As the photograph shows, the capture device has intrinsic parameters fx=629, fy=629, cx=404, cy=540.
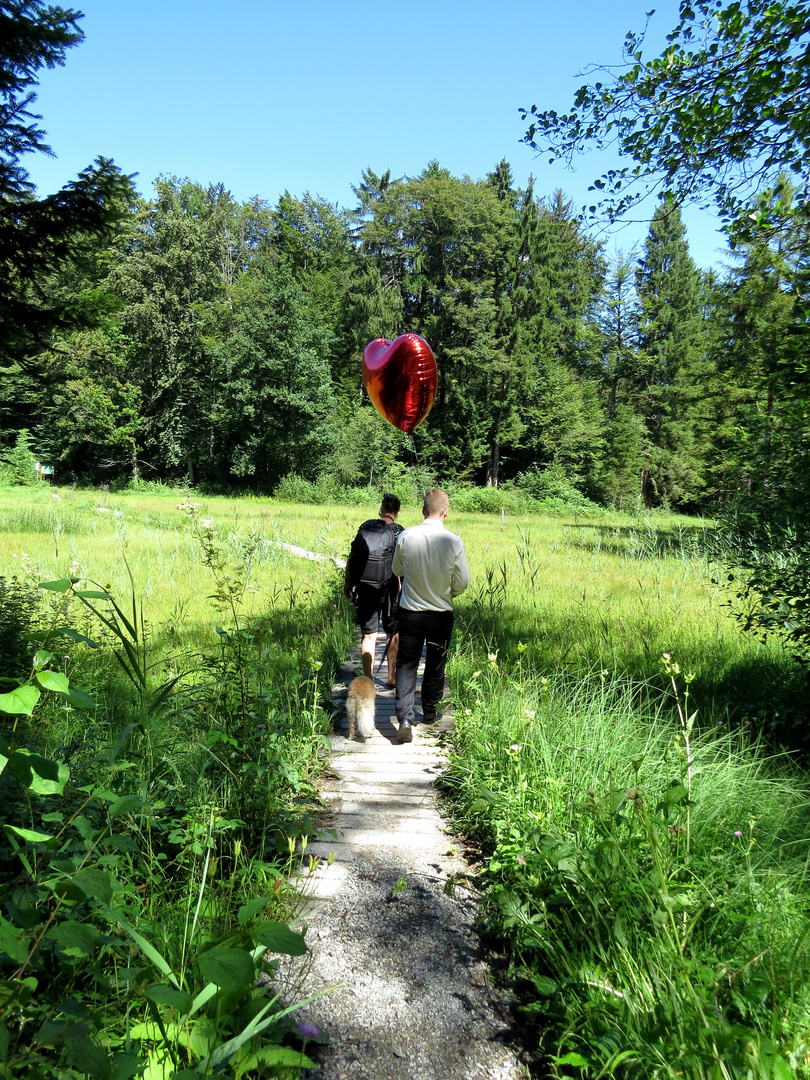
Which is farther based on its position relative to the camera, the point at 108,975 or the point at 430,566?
the point at 430,566

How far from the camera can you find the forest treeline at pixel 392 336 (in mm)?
39625

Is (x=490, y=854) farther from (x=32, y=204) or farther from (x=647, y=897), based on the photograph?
(x=32, y=204)

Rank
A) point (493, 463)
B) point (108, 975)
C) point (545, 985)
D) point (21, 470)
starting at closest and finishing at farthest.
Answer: point (108, 975)
point (545, 985)
point (21, 470)
point (493, 463)

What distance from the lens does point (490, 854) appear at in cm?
335

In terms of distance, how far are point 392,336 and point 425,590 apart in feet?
134

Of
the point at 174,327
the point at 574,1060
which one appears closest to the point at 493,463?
the point at 174,327

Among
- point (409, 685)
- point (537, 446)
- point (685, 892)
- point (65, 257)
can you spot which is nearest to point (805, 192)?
point (409, 685)

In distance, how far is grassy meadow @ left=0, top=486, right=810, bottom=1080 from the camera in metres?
1.73

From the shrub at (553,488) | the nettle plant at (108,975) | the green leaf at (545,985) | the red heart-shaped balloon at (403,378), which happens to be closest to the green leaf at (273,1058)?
the nettle plant at (108,975)

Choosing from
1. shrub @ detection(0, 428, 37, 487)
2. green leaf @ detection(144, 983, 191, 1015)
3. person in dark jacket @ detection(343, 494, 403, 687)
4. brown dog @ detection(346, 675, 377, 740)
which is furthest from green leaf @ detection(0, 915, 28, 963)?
shrub @ detection(0, 428, 37, 487)

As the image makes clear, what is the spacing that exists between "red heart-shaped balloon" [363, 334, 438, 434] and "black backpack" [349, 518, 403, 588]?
71.4 inches

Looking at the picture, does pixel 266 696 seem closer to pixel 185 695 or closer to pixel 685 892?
pixel 185 695

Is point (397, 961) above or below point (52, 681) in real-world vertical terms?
below

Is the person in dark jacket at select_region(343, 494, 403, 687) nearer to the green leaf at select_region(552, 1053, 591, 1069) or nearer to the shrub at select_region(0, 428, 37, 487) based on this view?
the green leaf at select_region(552, 1053, 591, 1069)
